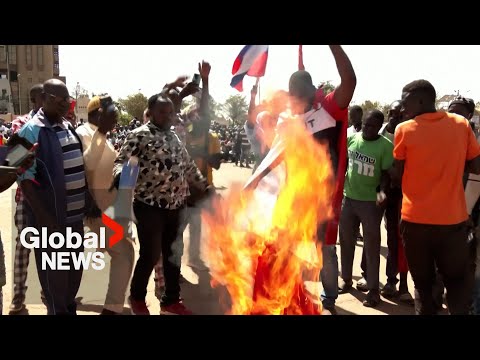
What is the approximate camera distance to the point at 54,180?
3195 millimetres

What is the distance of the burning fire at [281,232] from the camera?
328 cm

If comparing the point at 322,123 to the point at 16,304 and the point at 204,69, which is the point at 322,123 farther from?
the point at 16,304

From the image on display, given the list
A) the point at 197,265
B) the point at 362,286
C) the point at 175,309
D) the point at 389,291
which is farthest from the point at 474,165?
the point at 197,265

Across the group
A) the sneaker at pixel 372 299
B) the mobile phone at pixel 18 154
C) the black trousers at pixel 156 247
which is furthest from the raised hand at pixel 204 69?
the sneaker at pixel 372 299

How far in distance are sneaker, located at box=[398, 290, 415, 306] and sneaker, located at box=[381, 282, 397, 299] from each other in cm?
7

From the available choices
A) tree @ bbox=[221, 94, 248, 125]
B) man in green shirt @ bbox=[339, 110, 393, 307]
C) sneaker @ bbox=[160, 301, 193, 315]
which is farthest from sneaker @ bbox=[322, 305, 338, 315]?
tree @ bbox=[221, 94, 248, 125]

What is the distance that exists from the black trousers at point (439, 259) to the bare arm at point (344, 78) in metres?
0.98

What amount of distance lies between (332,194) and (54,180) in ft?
6.85

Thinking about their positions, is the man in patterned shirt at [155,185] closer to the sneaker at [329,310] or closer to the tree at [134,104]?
the sneaker at [329,310]

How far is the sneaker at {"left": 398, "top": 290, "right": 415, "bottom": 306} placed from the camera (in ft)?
14.5

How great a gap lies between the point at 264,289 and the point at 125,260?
129 centimetres

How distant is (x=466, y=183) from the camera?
3629mm
